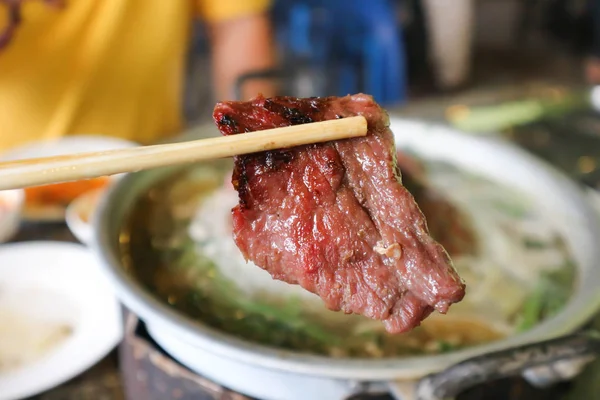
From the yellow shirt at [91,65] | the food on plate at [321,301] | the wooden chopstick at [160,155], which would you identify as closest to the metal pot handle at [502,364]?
the food on plate at [321,301]

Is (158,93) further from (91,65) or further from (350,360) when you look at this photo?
(350,360)

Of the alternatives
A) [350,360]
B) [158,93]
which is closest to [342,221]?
→ [350,360]

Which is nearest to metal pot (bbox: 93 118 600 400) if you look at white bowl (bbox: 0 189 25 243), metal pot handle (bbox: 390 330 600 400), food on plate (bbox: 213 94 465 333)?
metal pot handle (bbox: 390 330 600 400)

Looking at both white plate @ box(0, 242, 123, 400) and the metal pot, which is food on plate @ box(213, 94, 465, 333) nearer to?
the metal pot

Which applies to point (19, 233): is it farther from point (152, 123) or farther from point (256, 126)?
point (256, 126)

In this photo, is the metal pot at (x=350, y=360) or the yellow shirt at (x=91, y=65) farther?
the yellow shirt at (x=91, y=65)

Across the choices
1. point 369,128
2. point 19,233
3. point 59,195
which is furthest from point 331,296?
point 59,195

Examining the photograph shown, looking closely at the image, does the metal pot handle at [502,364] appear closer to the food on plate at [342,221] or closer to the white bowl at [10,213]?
the food on plate at [342,221]
